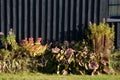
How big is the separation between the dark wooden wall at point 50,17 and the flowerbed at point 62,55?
0.43 meters

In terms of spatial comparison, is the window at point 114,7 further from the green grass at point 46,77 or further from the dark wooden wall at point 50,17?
the green grass at point 46,77

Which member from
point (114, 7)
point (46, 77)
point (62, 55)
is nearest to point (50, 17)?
point (62, 55)

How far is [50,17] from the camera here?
12.7 metres

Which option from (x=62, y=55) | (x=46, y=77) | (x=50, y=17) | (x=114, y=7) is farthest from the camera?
(x=114, y=7)

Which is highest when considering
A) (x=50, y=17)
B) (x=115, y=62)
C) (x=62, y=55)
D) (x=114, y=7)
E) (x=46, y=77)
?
(x=114, y=7)

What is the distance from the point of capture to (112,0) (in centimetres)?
1309

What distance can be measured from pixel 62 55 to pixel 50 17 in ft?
5.04

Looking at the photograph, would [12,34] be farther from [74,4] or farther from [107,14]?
[107,14]

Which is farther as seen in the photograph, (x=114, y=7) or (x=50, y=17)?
(x=114, y=7)

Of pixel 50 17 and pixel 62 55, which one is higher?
pixel 50 17

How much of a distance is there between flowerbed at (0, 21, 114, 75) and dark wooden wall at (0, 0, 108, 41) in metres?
0.43

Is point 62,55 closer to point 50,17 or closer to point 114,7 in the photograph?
point 50,17

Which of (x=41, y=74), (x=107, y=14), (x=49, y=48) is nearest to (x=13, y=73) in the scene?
(x=41, y=74)

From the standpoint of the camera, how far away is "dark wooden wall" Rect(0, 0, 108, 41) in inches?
500
